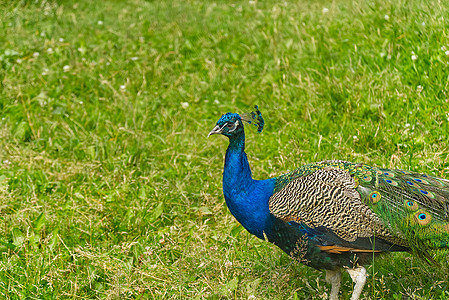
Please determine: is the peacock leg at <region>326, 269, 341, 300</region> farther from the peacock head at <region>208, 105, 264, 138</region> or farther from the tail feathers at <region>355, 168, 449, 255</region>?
the peacock head at <region>208, 105, 264, 138</region>

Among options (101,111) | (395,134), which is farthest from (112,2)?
(395,134)

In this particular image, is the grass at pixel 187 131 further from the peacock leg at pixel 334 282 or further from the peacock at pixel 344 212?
the peacock at pixel 344 212

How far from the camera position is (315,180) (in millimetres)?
3322

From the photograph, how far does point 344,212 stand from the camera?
3174 mm

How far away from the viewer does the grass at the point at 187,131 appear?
3.63m

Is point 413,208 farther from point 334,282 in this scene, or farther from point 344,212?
point 334,282

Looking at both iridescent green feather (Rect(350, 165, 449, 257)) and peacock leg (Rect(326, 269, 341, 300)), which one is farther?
peacock leg (Rect(326, 269, 341, 300))

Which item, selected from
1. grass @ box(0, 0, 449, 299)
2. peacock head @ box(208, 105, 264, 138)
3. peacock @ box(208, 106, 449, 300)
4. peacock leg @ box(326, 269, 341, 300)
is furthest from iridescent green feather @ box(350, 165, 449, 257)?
peacock head @ box(208, 105, 264, 138)

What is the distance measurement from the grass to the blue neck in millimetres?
268

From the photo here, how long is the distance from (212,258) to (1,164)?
7.58 feet

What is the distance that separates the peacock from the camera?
3123mm

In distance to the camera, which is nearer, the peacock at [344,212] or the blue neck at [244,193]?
the peacock at [344,212]

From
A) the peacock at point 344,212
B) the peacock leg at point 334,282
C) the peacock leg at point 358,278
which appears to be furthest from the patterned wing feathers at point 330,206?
the peacock leg at point 334,282

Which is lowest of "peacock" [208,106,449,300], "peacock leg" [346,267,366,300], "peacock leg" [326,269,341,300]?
"peacock leg" [326,269,341,300]
